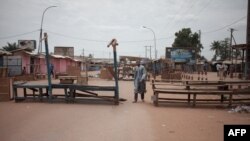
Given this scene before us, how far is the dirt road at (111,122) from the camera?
6.55m

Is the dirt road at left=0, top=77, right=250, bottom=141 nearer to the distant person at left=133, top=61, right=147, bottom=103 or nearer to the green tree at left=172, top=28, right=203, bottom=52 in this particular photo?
the distant person at left=133, top=61, right=147, bottom=103

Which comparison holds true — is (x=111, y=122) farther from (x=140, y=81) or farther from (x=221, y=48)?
(x=221, y=48)

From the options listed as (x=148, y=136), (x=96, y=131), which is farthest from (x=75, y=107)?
(x=148, y=136)

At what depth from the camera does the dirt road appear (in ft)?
21.5

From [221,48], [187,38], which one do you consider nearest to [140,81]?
[187,38]

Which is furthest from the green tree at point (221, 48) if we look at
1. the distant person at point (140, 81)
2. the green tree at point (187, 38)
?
the distant person at point (140, 81)

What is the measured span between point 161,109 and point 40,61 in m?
32.5

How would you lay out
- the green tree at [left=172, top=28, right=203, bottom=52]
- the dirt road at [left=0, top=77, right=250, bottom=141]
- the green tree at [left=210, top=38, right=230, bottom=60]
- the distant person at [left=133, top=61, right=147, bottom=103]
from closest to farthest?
the dirt road at [left=0, top=77, right=250, bottom=141], the distant person at [left=133, top=61, right=147, bottom=103], the green tree at [left=172, top=28, right=203, bottom=52], the green tree at [left=210, top=38, right=230, bottom=60]

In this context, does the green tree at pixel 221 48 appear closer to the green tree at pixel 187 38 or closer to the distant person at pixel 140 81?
the green tree at pixel 187 38

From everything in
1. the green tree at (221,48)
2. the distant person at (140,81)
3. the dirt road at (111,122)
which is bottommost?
the dirt road at (111,122)

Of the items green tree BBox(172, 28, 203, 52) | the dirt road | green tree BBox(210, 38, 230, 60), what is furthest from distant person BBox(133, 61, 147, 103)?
green tree BBox(210, 38, 230, 60)

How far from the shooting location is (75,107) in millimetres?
10812

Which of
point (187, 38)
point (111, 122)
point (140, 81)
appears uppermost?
point (187, 38)

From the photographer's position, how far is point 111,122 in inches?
320
